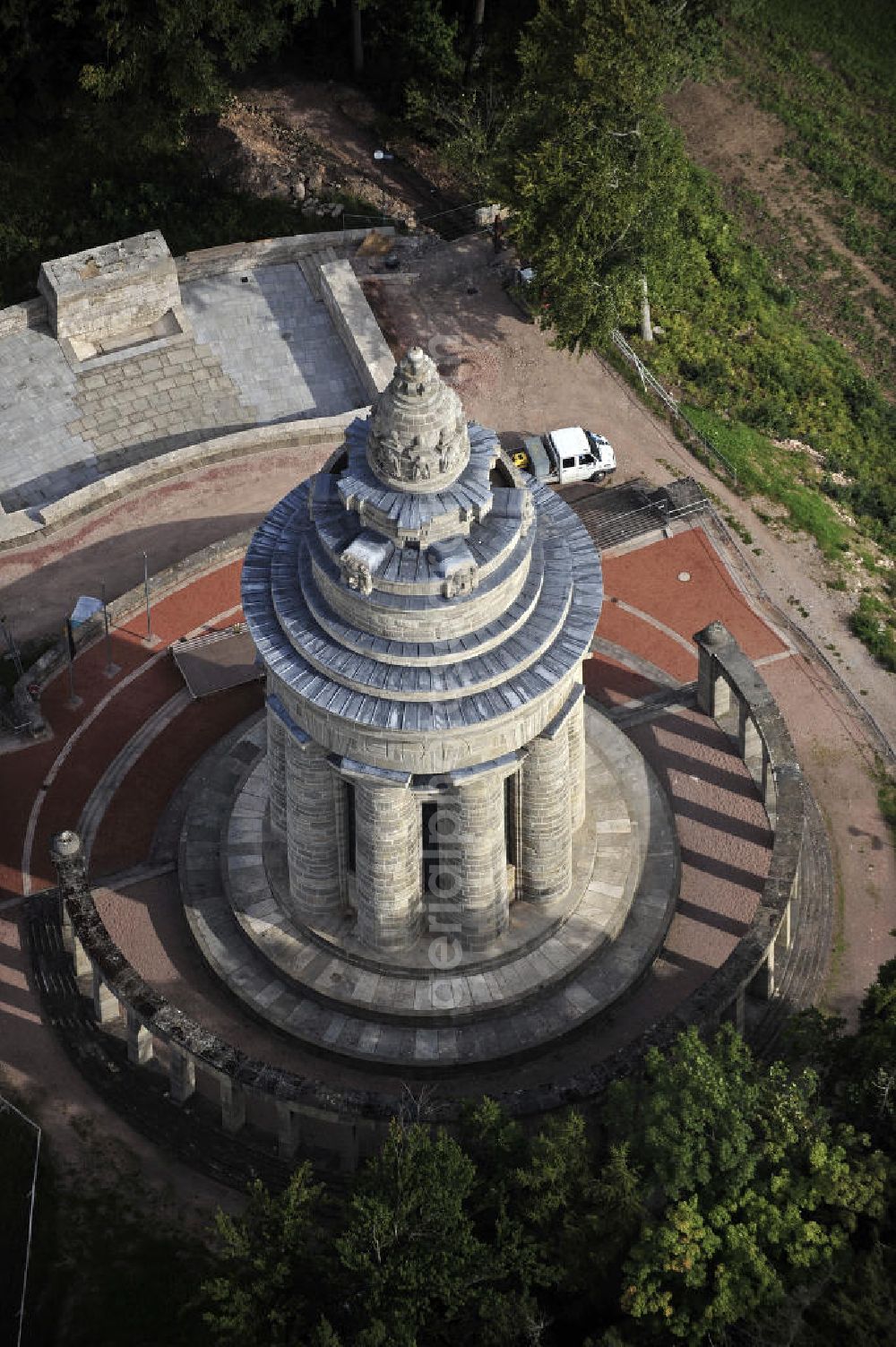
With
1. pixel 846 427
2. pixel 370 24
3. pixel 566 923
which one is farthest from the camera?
pixel 370 24

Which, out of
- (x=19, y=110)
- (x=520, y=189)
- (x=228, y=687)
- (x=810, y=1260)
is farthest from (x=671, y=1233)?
(x=19, y=110)

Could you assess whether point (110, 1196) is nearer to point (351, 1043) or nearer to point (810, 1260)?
point (351, 1043)

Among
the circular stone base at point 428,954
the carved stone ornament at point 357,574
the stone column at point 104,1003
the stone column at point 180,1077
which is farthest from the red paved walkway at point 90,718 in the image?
the carved stone ornament at point 357,574

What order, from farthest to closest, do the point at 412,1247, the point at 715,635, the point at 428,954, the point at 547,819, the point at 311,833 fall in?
1. the point at 715,635
2. the point at 428,954
3. the point at 547,819
4. the point at 311,833
5. the point at 412,1247

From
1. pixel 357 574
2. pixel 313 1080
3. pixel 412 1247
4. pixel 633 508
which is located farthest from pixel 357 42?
pixel 412 1247

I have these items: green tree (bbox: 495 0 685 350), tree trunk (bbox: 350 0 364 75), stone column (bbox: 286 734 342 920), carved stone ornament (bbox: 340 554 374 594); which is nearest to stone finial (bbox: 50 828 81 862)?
stone column (bbox: 286 734 342 920)

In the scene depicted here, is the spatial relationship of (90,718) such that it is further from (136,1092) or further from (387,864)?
(387,864)

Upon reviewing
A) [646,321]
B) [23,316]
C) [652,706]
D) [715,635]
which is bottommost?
[652,706]
